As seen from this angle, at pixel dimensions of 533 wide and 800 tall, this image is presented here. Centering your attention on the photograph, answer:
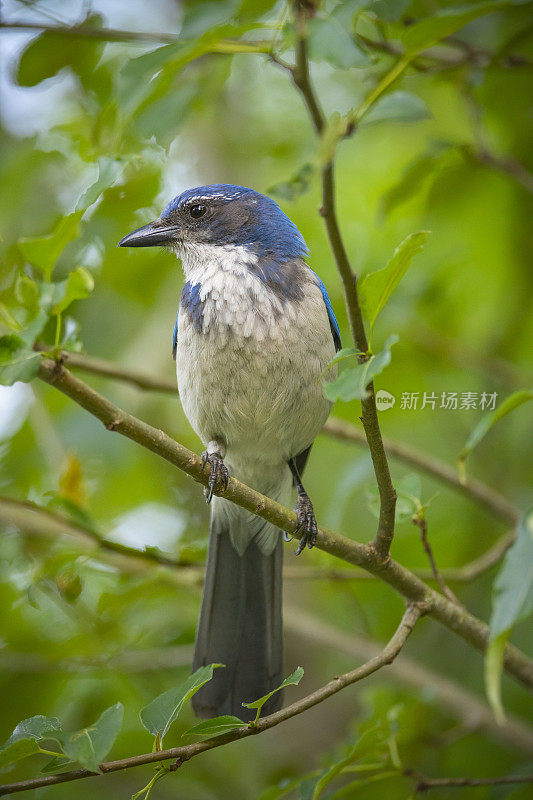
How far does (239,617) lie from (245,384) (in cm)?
103

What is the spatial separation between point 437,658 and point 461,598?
49cm

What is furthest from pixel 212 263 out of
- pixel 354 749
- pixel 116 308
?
pixel 354 749

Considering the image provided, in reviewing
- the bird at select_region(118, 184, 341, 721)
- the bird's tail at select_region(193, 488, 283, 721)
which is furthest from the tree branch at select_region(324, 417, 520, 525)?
the bird's tail at select_region(193, 488, 283, 721)

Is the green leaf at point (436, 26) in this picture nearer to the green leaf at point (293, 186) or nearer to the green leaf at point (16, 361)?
the green leaf at point (293, 186)

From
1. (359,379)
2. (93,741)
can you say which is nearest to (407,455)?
(359,379)

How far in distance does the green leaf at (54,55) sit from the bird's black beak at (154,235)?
70cm

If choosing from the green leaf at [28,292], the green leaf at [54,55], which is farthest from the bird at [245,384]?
the green leaf at [28,292]

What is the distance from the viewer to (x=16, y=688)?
381cm

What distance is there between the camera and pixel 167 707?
215cm

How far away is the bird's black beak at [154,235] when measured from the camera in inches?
136

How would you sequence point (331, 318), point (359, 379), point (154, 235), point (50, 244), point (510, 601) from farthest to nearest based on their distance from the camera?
point (154, 235), point (331, 318), point (50, 244), point (359, 379), point (510, 601)

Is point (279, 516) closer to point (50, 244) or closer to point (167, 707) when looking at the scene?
point (167, 707)

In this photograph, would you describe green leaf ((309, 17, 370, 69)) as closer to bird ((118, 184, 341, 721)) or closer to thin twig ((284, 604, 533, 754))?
bird ((118, 184, 341, 721))

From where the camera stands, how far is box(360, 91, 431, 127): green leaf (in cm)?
276
